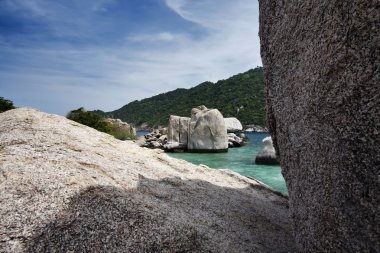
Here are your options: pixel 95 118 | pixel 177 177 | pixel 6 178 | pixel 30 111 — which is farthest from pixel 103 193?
pixel 95 118

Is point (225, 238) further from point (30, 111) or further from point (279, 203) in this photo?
point (30, 111)

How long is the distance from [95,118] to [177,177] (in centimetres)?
2845

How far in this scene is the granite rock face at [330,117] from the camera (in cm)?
245

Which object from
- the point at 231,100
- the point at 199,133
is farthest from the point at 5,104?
the point at 231,100

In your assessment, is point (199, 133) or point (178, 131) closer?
point (199, 133)

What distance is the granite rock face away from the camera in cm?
245

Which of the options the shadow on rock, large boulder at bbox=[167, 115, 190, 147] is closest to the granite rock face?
the shadow on rock

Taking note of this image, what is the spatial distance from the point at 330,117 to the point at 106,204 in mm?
2613

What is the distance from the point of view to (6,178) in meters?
4.04

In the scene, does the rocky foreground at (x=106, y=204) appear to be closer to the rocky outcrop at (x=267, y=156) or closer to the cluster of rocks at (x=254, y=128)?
the rocky outcrop at (x=267, y=156)

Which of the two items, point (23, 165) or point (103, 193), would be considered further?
point (23, 165)

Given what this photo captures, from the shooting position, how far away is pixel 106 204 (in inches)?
153

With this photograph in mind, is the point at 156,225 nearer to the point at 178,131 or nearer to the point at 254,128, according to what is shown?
the point at 178,131

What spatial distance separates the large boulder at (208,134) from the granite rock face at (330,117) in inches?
1407
